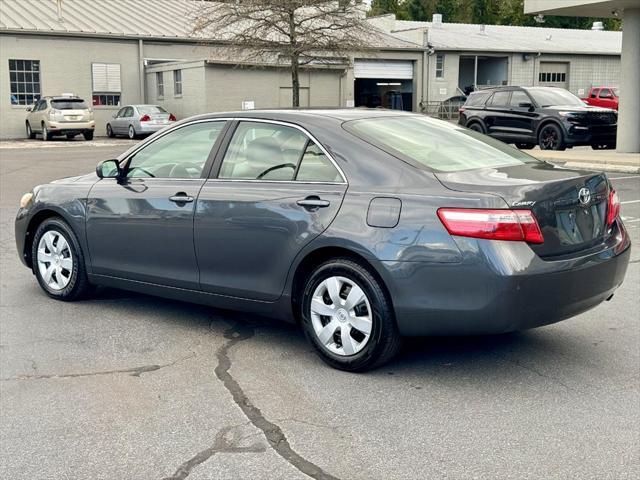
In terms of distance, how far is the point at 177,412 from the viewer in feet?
14.6

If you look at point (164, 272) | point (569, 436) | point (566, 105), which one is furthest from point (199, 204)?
point (566, 105)

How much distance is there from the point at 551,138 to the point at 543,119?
56 cm

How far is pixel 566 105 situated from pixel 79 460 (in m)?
20.4

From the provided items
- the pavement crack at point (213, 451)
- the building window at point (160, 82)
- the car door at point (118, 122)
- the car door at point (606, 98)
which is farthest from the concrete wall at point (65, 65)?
the pavement crack at point (213, 451)

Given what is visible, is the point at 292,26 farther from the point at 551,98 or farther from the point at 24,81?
the point at 24,81

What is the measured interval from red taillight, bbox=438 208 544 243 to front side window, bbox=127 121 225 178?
Result: 6.70 feet

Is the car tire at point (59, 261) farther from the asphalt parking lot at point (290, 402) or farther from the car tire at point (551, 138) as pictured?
the car tire at point (551, 138)

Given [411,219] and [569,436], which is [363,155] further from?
[569,436]

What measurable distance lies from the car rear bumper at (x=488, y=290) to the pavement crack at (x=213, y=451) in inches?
49.1

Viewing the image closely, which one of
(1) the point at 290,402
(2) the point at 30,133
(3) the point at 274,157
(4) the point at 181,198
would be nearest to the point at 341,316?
(1) the point at 290,402

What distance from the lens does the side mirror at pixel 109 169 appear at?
639 centimetres

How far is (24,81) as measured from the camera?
36969 millimetres

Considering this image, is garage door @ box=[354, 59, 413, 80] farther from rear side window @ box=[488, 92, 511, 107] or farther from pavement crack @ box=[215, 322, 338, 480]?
pavement crack @ box=[215, 322, 338, 480]

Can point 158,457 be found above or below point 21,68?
below
